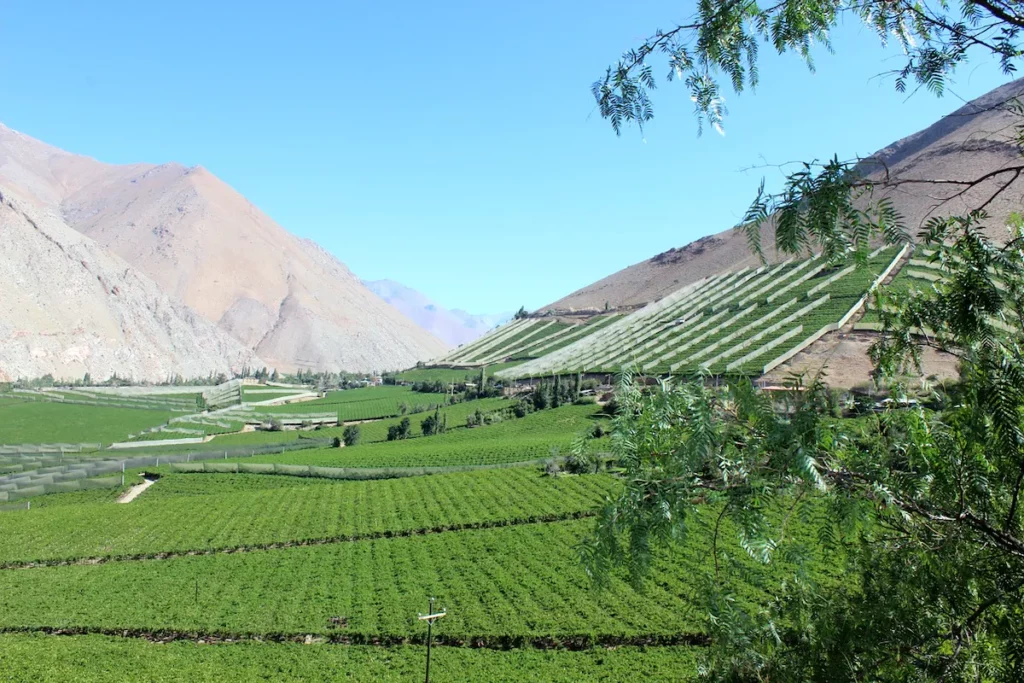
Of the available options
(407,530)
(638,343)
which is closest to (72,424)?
(407,530)

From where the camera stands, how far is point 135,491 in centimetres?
5831

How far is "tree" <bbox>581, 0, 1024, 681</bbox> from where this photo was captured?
5949 millimetres

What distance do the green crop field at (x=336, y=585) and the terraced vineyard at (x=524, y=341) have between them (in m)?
92.3

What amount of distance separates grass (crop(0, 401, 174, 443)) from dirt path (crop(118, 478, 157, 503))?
3008cm

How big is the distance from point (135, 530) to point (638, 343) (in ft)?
280

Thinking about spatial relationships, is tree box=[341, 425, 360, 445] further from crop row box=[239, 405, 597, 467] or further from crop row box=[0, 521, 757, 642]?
crop row box=[0, 521, 757, 642]

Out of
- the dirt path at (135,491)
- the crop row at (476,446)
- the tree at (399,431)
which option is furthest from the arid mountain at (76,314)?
the crop row at (476,446)

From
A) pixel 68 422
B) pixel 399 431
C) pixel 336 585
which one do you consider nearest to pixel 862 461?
pixel 336 585

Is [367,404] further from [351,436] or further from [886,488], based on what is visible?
[886,488]

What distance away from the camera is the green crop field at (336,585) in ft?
82.2

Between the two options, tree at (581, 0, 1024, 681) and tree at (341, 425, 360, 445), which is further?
tree at (341, 425, 360, 445)

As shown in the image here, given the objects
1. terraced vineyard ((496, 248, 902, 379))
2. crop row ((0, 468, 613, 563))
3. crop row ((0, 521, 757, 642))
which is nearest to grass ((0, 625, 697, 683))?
crop row ((0, 521, 757, 642))

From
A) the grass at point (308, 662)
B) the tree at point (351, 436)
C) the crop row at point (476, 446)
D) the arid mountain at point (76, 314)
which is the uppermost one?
the arid mountain at point (76, 314)

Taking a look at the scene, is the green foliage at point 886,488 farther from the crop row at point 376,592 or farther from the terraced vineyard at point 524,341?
the terraced vineyard at point 524,341
